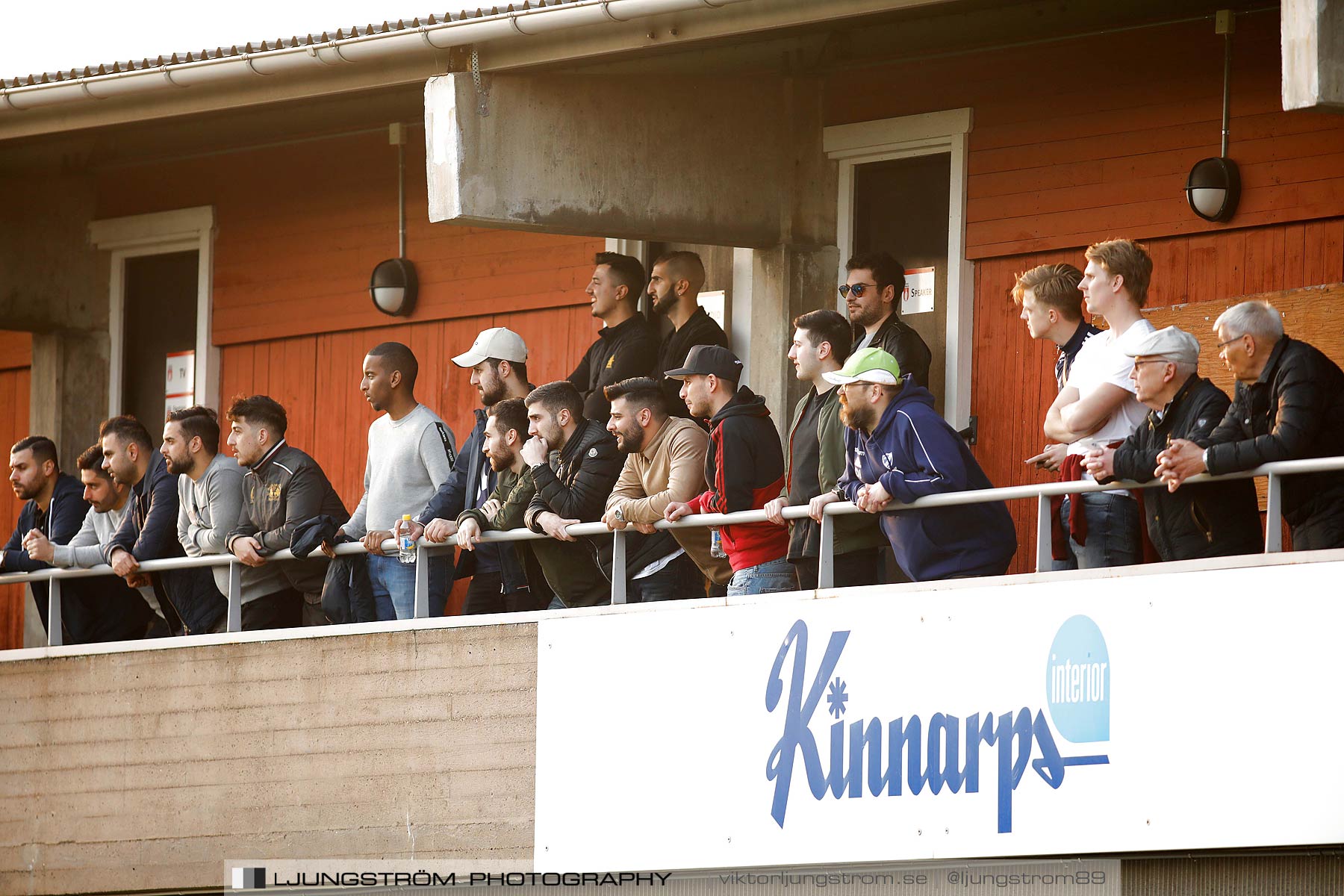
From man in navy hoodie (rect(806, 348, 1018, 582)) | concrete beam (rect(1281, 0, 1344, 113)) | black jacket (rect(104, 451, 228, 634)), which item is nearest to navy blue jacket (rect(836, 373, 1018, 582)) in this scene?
man in navy hoodie (rect(806, 348, 1018, 582))

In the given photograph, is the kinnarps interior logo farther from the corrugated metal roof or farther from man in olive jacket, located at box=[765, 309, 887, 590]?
the corrugated metal roof

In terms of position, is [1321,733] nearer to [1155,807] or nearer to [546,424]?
[1155,807]

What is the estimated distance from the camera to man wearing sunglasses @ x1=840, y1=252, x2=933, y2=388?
11.4 meters

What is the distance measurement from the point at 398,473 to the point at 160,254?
4998mm

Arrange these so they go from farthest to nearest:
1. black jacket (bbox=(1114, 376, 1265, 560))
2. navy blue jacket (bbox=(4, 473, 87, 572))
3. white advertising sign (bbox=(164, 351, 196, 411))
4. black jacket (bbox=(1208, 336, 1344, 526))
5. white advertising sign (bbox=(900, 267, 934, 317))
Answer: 1. white advertising sign (bbox=(164, 351, 196, 411))
2. navy blue jacket (bbox=(4, 473, 87, 572))
3. white advertising sign (bbox=(900, 267, 934, 317))
4. black jacket (bbox=(1114, 376, 1265, 560))
5. black jacket (bbox=(1208, 336, 1344, 526))

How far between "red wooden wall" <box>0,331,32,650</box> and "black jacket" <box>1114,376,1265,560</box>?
971cm

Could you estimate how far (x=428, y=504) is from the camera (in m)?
11.7

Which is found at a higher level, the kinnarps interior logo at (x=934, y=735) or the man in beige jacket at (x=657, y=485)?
the man in beige jacket at (x=657, y=485)

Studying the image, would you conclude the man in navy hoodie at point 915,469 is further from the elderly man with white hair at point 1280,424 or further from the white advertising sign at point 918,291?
the white advertising sign at point 918,291

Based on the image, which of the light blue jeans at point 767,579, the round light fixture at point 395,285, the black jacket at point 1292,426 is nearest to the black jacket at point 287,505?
the light blue jeans at point 767,579

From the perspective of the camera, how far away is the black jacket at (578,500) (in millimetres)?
11086

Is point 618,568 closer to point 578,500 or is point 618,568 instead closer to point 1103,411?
point 578,500

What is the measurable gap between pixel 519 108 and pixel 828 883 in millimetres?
4369

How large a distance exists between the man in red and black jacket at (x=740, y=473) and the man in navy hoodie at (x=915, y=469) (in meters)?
0.72
